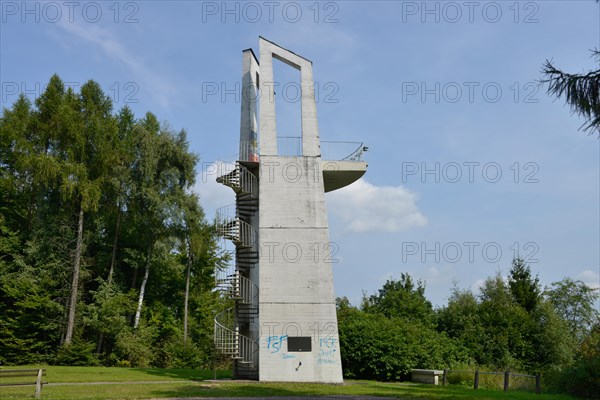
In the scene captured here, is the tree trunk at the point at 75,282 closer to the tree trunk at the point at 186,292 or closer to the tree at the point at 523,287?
the tree trunk at the point at 186,292

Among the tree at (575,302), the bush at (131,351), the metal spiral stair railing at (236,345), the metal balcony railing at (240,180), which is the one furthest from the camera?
the tree at (575,302)

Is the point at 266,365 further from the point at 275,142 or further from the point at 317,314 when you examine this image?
the point at 275,142

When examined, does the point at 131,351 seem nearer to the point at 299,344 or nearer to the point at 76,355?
the point at 76,355

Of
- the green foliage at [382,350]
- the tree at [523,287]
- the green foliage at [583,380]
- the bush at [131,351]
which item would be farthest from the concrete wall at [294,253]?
the tree at [523,287]

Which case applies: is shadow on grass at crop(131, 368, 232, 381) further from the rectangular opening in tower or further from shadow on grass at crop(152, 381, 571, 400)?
the rectangular opening in tower

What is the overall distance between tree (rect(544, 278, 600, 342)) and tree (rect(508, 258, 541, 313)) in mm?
6607

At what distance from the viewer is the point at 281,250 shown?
2189 cm

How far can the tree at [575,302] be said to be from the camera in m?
50.8

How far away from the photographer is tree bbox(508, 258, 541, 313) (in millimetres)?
43812

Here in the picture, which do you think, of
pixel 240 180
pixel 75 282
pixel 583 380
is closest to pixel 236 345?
pixel 240 180

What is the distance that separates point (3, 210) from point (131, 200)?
7.58 m

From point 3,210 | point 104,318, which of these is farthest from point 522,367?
point 3,210

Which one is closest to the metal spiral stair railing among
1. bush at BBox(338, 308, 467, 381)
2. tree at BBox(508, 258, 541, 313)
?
bush at BBox(338, 308, 467, 381)

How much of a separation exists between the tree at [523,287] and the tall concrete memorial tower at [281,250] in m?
25.7
